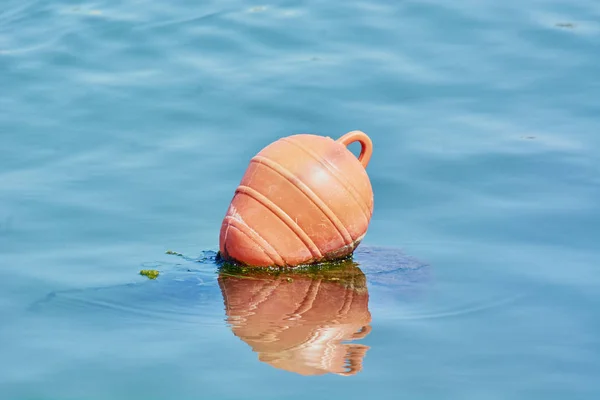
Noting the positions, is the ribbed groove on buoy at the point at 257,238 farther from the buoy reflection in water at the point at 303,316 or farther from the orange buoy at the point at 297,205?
the buoy reflection in water at the point at 303,316

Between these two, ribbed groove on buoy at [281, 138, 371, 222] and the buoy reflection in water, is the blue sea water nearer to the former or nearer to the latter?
the buoy reflection in water

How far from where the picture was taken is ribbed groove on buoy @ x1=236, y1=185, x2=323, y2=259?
6.70 meters

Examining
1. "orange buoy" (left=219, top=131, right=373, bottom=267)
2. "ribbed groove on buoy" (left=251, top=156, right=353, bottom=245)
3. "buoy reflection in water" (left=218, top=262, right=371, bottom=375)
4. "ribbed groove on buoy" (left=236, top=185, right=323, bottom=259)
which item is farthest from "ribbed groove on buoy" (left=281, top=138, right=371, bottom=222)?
"buoy reflection in water" (left=218, top=262, right=371, bottom=375)

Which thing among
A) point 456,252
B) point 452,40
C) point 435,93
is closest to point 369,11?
point 452,40

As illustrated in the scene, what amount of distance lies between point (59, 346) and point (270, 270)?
1514 mm

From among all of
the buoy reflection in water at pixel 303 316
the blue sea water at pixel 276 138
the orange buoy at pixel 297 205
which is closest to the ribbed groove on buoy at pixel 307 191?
the orange buoy at pixel 297 205

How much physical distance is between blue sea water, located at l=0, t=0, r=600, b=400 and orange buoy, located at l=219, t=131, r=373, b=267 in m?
0.41

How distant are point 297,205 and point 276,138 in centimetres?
363

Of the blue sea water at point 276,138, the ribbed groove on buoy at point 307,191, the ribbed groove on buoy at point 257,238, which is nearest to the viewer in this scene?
the blue sea water at point 276,138

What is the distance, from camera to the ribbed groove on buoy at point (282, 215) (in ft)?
22.0

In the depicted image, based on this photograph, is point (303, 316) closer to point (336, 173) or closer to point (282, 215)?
point (282, 215)

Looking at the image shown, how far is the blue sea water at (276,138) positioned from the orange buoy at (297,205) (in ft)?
1.36

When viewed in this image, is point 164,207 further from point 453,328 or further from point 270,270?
point 453,328

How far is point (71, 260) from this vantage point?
24.2 ft
